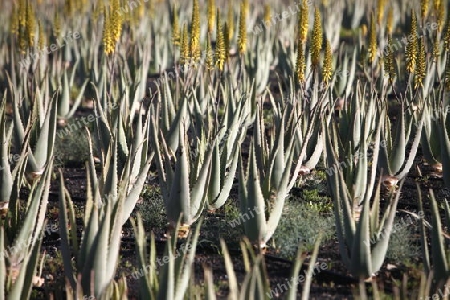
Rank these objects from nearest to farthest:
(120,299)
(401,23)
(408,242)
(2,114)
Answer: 1. (120,299)
2. (408,242)
3. (2,114)
4. (401,23)

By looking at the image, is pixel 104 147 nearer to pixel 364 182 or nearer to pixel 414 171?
pixel 364 182

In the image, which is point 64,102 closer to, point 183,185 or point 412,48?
point 183,185

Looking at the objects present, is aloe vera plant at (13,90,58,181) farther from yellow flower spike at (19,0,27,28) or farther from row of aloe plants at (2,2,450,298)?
yellow flower spike at (19,0,27,28)

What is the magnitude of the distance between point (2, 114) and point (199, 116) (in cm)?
208

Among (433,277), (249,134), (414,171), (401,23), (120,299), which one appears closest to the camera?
(120,299)

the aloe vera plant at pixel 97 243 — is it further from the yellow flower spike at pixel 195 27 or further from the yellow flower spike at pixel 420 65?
the yellow flower spike at pixel 420 65

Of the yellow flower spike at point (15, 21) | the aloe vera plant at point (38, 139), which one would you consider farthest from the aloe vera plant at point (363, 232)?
the yellow flower spike at point (15, 21)

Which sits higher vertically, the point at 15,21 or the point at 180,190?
the point at 15,21

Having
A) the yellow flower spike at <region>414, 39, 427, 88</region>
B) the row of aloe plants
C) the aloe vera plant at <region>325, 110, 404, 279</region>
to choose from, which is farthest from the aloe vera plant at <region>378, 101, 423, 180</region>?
the aloe vera plant at <region>325, 110, 404, 279</region>

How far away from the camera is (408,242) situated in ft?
17.5

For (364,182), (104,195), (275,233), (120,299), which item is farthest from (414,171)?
(120,299)

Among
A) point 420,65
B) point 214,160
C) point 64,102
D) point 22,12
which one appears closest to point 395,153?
point 420,65

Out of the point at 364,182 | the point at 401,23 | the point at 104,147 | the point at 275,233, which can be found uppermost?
the point at 401,23

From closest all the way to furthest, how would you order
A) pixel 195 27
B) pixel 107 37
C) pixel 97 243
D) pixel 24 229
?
pixel 97 243 < pixel 24 229 < pixel 195 27 < pixel 107 37
